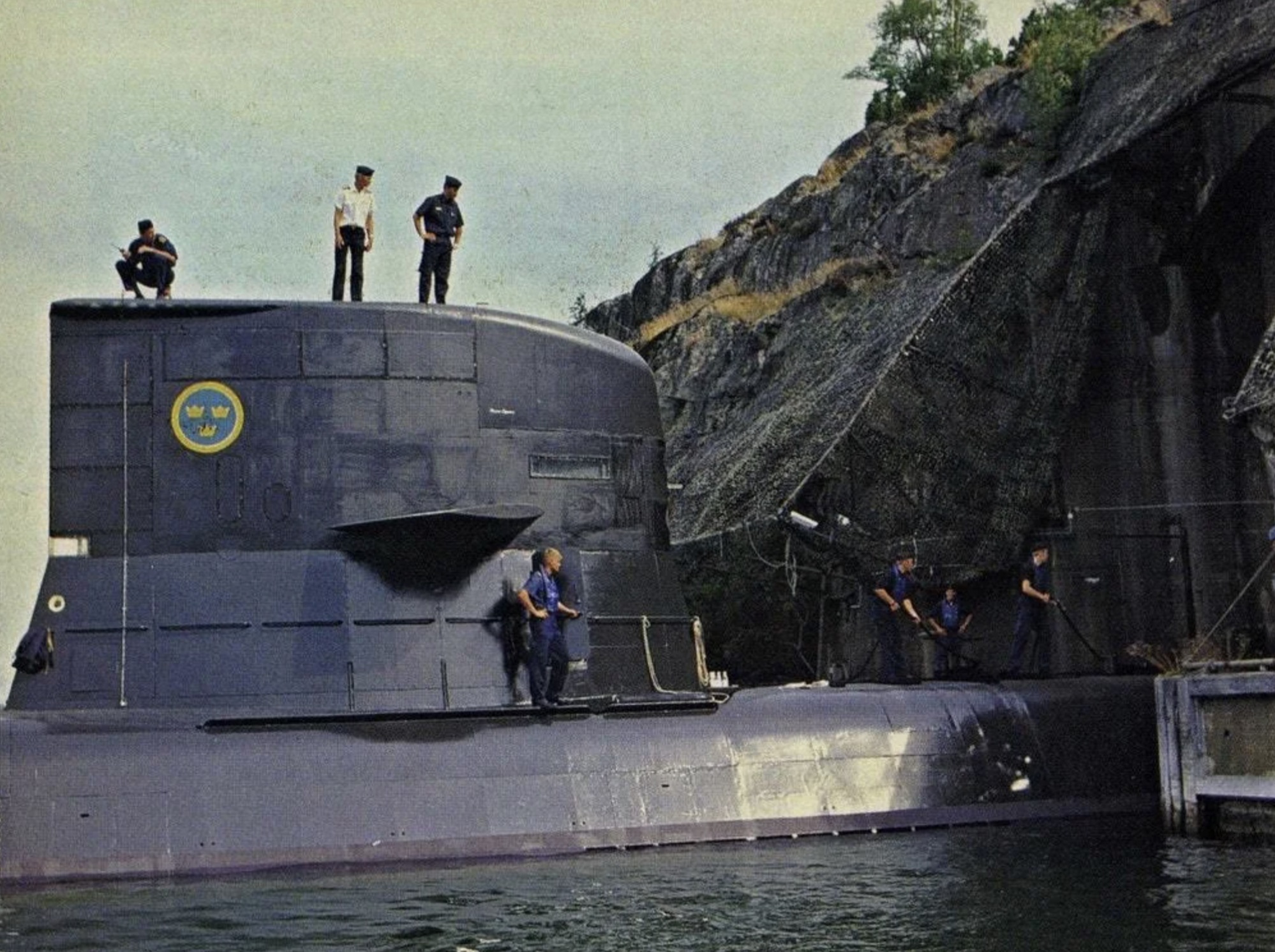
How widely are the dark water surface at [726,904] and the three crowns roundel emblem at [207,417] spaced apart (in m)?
3.55

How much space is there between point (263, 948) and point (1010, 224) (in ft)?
53.2

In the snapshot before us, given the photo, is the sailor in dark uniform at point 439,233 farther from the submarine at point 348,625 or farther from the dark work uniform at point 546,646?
the dark work uniform at point 546,646

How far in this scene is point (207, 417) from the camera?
14555 millimetres

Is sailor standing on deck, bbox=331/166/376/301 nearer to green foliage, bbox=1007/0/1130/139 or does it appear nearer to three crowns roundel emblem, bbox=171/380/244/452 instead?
three crowns roundel emblem, bbox=171/380/244/452

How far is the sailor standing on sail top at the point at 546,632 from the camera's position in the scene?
48.1 feet

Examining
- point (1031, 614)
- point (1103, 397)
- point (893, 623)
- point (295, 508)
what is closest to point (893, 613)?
point (893, 623)

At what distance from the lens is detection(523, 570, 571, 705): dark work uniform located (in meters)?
14.7

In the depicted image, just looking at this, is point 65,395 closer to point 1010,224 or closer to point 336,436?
point 336,436

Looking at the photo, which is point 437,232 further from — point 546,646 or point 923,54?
point 923,54

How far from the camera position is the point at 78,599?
558 inches

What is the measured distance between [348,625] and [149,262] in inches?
148

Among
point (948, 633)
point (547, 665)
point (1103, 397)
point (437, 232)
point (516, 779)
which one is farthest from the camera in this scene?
point (1103, 397)

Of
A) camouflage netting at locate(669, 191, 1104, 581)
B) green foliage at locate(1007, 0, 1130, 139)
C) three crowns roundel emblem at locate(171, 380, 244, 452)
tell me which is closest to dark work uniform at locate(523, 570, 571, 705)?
three crowns roundel emblem at locate(171, 380, 244, 452)

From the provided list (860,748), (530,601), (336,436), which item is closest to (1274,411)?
(860,748)
